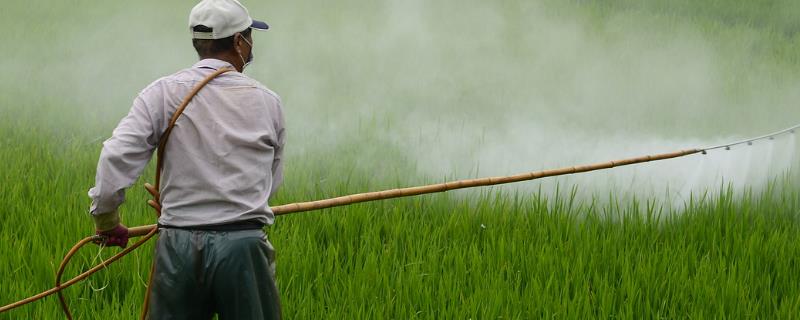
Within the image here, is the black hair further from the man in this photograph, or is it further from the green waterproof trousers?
the green waterproof trousers

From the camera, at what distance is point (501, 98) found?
7691 mm

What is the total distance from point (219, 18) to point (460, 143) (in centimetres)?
414

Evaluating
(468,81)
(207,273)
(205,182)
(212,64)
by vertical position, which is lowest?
(207,273)

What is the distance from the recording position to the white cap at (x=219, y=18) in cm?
243

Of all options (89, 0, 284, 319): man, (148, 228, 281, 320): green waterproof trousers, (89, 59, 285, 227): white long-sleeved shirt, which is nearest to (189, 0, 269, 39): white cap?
(89, 0, 284, 319): man

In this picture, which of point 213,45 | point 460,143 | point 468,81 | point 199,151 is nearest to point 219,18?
point 213,45

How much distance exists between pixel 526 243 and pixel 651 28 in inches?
249

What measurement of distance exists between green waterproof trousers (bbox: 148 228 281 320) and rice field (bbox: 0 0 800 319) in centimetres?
85

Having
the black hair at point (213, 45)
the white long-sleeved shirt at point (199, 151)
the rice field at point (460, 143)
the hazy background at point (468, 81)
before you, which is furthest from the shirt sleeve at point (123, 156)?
the hazy background at point (468, 81)

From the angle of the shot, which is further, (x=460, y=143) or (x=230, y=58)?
(x=460, y=143)

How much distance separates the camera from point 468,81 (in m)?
8.16

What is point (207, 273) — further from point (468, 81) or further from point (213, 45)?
point (468, 81)

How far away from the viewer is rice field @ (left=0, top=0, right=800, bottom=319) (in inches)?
141

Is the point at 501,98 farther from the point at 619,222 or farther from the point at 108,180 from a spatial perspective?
the point at 108,180
